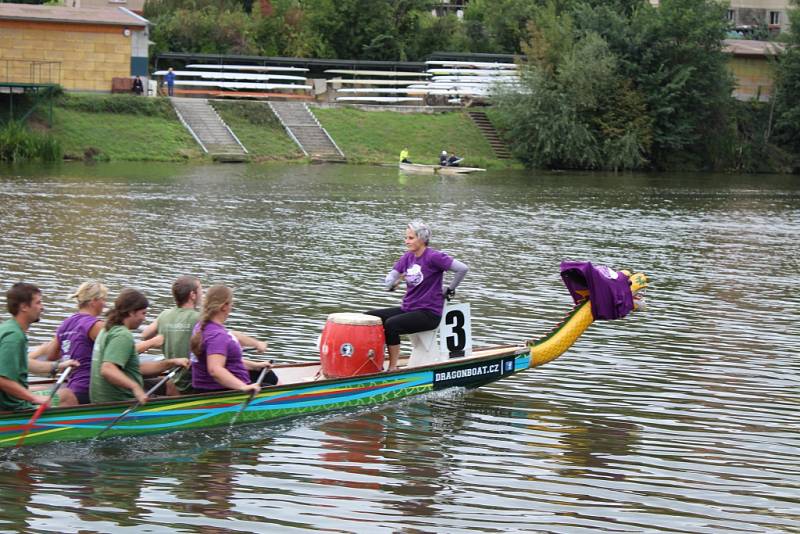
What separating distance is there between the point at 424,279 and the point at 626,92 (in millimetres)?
54318

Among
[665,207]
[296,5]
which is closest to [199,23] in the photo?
[296,5]

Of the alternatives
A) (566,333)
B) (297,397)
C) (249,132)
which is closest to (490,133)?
(249,132)

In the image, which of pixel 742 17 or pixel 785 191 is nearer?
pixel 785 191

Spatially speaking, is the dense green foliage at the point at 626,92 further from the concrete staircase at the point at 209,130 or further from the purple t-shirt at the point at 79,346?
the purple t-shirt at the point at 79,346

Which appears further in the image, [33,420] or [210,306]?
[210,306]

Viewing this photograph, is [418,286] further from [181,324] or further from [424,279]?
[181,324]

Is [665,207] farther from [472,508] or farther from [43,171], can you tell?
[472,508]

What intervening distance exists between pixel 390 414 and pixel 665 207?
31087mm

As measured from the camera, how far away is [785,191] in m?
54.6

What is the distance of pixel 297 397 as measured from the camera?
43.1 ft

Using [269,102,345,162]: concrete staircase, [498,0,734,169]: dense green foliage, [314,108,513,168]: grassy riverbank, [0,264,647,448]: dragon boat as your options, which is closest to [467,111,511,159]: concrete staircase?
[314,108,513,168]: grassy riverbank

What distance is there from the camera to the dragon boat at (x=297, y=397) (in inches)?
455

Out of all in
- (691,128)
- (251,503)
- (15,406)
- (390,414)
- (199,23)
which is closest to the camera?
(251,503)

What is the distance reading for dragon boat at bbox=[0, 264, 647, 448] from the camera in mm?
11562
